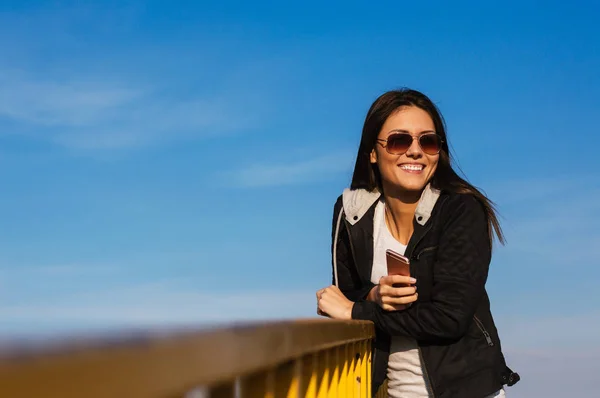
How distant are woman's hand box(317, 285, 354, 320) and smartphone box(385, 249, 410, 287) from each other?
0.30 meters

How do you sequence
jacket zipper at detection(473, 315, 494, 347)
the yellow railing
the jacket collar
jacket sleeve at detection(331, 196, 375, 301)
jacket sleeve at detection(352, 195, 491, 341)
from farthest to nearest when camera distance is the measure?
jacket sleeve at detection(331, 196, 375, 301)
the jacket collar
jacket zipper at detection(473, 315, 494, 347)
jacket sleeve at detection(352, 195, 491, 341)
the yellow railing

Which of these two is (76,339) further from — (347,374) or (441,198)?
(441,198)

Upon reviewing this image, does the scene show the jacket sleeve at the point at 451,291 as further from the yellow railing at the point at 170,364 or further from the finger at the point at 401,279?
the yellow railing at the point at 170,364

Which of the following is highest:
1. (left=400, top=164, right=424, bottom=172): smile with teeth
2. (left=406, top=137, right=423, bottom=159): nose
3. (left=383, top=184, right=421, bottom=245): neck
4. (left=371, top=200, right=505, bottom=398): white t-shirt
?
(left=406, top=137, right=423, bottom=159): nose

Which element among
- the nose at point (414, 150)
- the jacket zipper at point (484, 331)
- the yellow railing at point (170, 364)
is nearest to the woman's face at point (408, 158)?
the nose at point (414, 150)

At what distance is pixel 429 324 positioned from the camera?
152 inches

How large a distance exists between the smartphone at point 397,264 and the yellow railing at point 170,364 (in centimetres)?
161

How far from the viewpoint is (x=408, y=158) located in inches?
172

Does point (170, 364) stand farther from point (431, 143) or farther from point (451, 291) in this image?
point (431, 143)

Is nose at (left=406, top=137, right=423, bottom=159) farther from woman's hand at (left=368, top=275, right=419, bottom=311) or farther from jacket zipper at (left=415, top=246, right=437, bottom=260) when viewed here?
woman's hand at (left=368, top=275, right=419, bottom=311)

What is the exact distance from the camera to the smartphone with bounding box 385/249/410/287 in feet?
12.7

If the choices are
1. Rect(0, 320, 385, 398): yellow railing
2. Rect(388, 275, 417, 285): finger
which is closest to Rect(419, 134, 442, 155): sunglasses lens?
Rect(388, 275, 417, 285): finger

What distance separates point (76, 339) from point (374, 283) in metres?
3.73

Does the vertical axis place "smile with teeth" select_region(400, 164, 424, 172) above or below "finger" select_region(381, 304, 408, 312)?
above
